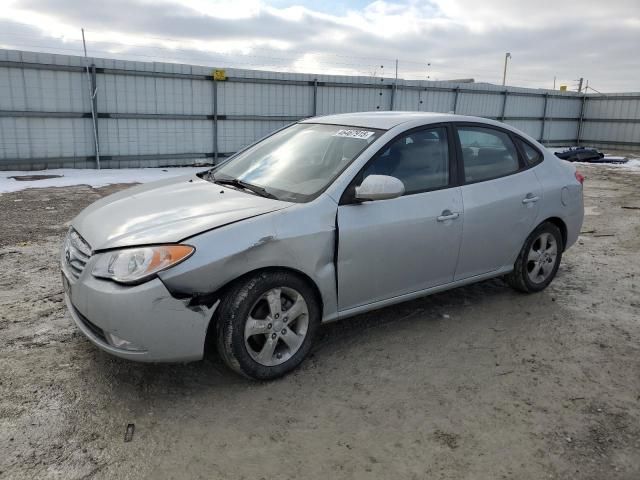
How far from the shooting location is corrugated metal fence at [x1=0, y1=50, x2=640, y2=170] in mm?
11117

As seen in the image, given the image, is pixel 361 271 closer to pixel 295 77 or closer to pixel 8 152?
pixel 8 152

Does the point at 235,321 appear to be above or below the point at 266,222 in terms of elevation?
below

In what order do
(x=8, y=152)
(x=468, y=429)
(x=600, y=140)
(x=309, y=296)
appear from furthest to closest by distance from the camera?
(x=600, y=140) → (x=8, y=152) → (x=309, y=296) → (x=468, y=429)

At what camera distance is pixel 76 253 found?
10.2ft

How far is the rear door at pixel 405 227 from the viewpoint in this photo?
3.34m

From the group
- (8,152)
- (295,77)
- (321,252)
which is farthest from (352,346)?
(295,77)

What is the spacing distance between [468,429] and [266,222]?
61.4 inches

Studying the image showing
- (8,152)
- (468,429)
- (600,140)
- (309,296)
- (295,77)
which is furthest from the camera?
(600,140)

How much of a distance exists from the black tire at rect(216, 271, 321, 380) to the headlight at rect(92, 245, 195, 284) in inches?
14.0

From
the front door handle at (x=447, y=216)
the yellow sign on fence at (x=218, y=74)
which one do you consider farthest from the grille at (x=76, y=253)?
the yellow sign on fence at (x=218, y=74)

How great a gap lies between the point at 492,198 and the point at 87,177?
938cm

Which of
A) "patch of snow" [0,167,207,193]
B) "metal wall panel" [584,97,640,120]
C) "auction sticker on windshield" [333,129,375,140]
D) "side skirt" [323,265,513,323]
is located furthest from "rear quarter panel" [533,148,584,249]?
"metal wall panel" [584,97,640,120]

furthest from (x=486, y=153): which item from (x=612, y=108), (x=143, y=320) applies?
(x=612, y=108)

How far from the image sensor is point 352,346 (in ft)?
12.1
